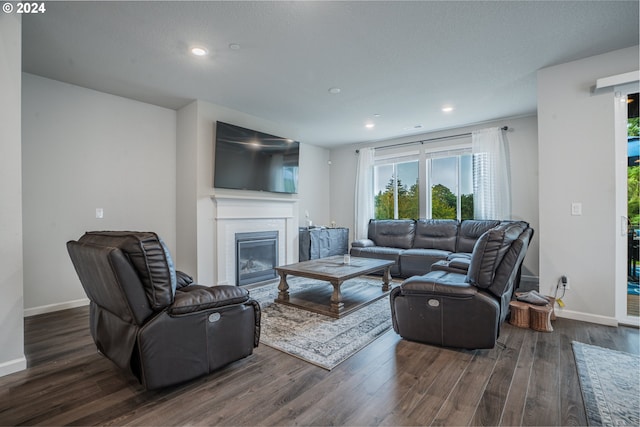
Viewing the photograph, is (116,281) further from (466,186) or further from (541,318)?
(466,186)

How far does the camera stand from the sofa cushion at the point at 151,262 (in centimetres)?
169

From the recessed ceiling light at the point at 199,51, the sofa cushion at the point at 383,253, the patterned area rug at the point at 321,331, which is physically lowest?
the patterned area rug at the point at 321,331

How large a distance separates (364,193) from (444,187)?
1.58 m

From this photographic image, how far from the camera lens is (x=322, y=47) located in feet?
8.98

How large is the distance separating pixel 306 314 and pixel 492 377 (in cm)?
179

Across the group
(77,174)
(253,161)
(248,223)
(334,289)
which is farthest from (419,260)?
(77,174)

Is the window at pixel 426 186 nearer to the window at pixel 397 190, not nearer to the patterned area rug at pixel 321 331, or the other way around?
the window at pixel 397 190

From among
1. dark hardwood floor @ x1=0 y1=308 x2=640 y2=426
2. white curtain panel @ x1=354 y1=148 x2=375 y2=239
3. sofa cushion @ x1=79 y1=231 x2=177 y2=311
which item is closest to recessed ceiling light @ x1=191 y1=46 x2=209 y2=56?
sofa cushion @ x1=79 y1=231 x2=177 y2=311

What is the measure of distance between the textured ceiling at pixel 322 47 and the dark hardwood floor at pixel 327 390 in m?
2.62

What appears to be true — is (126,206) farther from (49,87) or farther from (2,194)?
(2,194)

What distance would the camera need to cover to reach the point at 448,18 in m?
2.32

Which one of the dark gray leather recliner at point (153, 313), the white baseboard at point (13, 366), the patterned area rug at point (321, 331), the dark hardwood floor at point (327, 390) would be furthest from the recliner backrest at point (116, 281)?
the patterned area rug at point (321, 331)

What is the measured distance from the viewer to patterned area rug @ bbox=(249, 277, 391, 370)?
2.35m

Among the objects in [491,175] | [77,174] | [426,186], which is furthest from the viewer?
[426,186]
